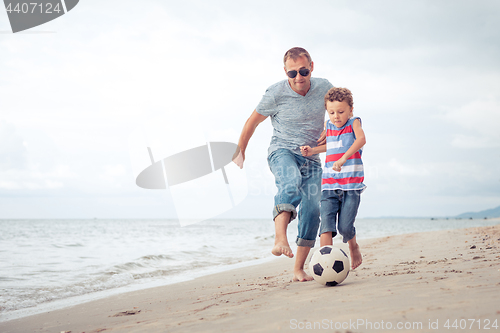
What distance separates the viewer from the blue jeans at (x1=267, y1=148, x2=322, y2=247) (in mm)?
3576

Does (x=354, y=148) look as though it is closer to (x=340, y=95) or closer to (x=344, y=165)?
(x=344, y=165)

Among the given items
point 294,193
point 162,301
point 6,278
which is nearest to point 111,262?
point 6,278

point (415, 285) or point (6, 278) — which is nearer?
point (415, 285)

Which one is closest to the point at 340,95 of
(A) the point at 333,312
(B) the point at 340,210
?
(B) the point at 340,210

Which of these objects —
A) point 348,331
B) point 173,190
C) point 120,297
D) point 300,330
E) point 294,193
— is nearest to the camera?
point 348,331

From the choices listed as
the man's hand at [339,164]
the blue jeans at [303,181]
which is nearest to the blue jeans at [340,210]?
the blue jeans at [303,181]

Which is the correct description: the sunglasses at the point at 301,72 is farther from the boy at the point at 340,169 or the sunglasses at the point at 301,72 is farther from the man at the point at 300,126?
the boy at the point at 340,169

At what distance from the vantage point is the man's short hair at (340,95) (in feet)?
11.8

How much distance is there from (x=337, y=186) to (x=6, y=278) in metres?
6.06

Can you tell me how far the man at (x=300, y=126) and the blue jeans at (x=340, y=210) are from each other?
169mm

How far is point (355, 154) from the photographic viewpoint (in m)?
3.57

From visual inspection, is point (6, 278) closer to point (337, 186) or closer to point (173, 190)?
point (173, 190)

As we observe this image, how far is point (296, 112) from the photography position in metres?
3.79

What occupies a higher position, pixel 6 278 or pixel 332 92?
pixel 332 92
